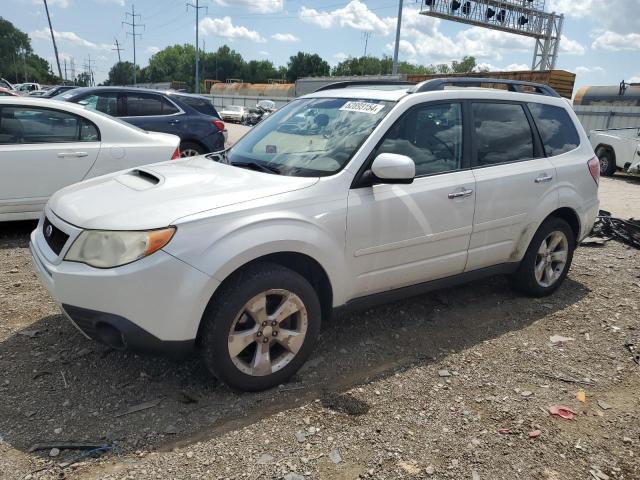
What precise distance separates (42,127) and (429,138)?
4.28 m

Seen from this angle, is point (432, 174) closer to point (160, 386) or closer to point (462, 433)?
point (462, 433)

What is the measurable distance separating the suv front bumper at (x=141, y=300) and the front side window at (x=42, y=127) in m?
3.51

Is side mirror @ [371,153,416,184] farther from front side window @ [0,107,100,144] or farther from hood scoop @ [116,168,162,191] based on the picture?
front side window @ [0,107,100,144]

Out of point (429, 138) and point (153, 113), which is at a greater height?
point (429, 138)

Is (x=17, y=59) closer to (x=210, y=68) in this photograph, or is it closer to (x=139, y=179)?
(x=210, y=68)

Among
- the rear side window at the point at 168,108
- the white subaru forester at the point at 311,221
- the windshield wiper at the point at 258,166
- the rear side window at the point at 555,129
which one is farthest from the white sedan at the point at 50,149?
the rear side window at the point at 555,129

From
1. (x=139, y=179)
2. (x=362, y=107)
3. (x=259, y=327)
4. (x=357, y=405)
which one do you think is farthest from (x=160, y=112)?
(x=357, y=405)

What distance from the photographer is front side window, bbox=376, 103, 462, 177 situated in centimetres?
355

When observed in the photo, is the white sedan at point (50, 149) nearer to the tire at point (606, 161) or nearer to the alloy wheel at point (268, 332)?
the alloy wheel at point (268, 332)

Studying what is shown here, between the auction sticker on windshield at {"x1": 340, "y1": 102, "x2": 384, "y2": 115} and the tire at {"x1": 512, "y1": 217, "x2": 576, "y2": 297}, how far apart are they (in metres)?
1.87

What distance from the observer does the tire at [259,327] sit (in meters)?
2.82

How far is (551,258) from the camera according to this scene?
472cm

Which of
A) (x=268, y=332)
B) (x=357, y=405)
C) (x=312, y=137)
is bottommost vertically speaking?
(x=357, y=405)

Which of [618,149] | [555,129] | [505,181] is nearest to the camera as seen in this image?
[505,181]
